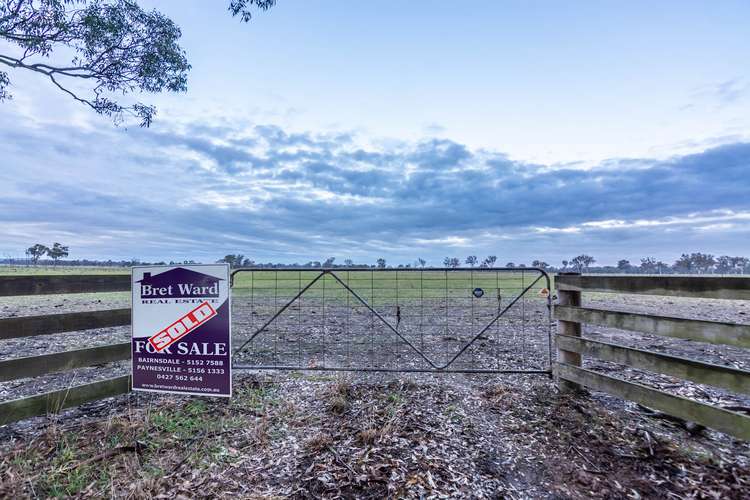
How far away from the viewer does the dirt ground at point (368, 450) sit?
265 centimetres

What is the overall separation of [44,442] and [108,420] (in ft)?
1.49

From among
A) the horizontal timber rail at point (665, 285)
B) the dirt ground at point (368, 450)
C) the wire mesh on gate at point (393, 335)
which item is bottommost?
the dirt ground at point (368, 450)

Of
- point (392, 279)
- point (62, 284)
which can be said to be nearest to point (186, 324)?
point (62, 284)

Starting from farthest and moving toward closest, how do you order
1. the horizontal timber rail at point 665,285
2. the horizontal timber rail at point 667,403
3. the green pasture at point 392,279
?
the green pasture at point 392,279
the horizontal timber rail at point 665,285
the horizontal timber rail at point 667,403

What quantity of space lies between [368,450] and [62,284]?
342cm

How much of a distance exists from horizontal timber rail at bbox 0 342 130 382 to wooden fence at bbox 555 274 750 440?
5.02m

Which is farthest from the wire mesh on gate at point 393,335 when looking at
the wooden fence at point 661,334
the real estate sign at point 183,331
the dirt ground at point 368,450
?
the dirt ground at point 368,450

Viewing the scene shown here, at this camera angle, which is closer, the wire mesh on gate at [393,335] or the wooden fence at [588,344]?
the wooden fence at [588,344]

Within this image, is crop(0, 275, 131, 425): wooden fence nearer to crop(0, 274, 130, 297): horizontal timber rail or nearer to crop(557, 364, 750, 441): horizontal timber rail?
crop(0, 274, 130, 297): horizontal timber rail

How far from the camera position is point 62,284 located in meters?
3.64

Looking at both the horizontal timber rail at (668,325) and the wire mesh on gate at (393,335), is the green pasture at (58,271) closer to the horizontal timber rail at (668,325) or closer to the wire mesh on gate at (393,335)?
the wire mesh on gate at (393,335)

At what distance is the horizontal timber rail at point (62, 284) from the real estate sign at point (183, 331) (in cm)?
27

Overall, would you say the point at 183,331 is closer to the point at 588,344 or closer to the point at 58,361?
the point at 58,361

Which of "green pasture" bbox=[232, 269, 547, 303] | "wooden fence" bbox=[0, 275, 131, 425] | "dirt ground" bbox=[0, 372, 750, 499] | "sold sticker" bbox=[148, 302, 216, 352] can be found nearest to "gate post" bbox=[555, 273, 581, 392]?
"dirt ground" bbox=[0, 372, 750, 499]
